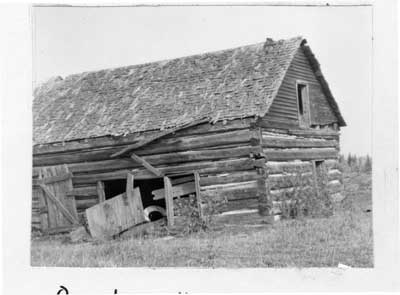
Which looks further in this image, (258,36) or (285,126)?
(285,126)

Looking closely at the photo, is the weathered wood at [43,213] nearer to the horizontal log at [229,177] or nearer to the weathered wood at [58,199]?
the weathered wood at [58,199]

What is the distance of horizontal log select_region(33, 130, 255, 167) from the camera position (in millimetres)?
14000

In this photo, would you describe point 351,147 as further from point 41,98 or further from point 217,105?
point 41,98

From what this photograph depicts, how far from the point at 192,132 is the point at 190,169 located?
902mm

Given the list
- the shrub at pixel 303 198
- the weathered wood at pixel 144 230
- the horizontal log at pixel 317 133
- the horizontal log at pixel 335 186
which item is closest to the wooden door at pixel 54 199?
the weathered wood at pixel 144 230

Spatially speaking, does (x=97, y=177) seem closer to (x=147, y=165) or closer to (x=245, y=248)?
(x=147, y=165)

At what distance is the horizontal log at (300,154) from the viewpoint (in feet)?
47.4

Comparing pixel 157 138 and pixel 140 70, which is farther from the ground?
pixel 140 70

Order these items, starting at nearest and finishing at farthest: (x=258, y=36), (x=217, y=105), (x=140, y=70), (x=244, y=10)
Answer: (x=244, y=10)
(x=258, y=36)
(x=217, y=105)
(x=140, y=70)

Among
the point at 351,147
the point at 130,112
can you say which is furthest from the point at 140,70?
the point at 351,147

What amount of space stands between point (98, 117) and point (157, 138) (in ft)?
7.25

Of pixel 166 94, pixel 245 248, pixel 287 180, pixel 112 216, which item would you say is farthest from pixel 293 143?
pixel 112 216

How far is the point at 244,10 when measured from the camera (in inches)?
431

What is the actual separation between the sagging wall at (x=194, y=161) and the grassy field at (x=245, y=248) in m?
1.03
